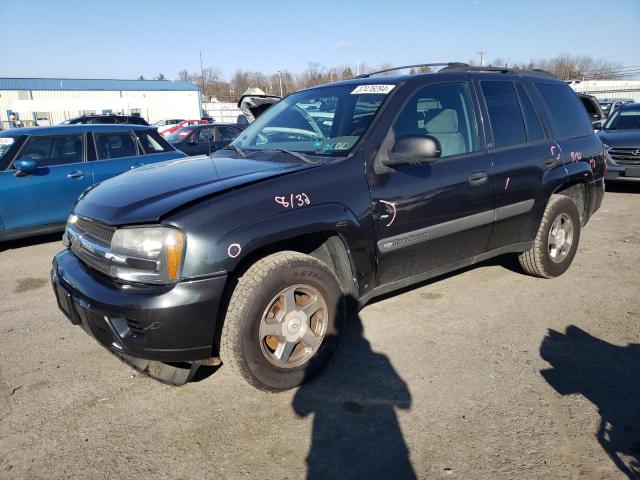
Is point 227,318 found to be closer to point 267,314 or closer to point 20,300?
point 267,314

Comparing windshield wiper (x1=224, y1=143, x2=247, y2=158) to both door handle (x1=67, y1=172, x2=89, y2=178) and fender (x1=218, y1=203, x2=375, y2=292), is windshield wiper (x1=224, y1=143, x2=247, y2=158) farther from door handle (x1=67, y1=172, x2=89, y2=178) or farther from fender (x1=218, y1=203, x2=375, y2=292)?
door handle (x1=67, y1=172, x2=89, y2=178)

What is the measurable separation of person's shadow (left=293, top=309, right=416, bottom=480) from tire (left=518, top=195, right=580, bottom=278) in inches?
82.1

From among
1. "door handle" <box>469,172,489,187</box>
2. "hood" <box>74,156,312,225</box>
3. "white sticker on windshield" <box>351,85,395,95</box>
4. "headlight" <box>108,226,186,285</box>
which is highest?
"white sticker on windshield" <box>351,85,395,95</box>

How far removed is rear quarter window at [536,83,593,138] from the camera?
4523 millimetres

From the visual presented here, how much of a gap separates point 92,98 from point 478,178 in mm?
51504

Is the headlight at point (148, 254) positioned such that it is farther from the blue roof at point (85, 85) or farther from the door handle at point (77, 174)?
the blue roof at point (85, 85)

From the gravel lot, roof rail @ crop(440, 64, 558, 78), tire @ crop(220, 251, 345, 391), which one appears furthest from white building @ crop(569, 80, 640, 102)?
tire @ crop(220, 251, 345, 391)

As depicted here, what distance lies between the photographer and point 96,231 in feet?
9.23

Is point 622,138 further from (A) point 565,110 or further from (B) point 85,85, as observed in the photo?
(B) point 85,85

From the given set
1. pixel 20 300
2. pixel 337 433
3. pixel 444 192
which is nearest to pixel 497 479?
pixel 337 433

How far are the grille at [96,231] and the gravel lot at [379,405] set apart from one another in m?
0.95

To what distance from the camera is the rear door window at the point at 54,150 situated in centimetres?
627

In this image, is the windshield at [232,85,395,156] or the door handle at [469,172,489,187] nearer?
the windshield at [232,85,395,156]

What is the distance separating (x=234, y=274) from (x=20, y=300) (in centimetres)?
297
